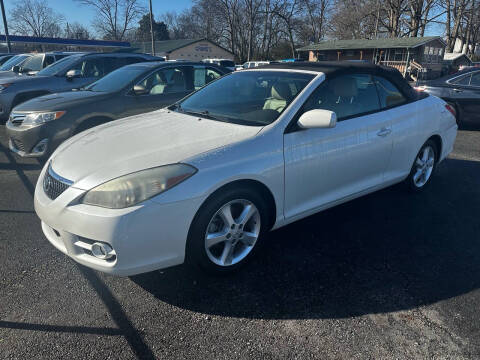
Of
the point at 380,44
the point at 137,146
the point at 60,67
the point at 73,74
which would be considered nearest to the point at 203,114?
the point at 137,146

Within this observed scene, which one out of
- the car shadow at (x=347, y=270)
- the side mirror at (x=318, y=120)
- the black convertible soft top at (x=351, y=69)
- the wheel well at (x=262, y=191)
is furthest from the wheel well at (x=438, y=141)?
the wheel well at (x=262, y=191)

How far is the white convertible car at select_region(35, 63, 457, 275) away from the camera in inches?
94.0

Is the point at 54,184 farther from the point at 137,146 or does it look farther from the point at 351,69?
the point at 351,69

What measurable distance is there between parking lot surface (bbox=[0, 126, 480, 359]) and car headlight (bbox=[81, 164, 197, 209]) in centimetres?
76

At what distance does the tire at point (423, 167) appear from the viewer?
14.7 ft

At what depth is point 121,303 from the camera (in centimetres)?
257

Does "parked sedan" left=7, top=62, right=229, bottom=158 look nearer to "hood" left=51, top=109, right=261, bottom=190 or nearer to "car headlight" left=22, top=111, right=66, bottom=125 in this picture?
"car headlight" left=22, top=111, right=66, bottom=125

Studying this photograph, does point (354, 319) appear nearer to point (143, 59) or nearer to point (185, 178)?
point (185, 178)

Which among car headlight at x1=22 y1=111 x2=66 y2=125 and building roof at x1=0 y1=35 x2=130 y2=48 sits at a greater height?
building roof at x1=0 y1=35 x2=130 y2=48

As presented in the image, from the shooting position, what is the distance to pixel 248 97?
3631mm

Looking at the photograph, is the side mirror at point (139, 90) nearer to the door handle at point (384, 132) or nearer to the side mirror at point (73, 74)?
the side mirror at point (73, 74)

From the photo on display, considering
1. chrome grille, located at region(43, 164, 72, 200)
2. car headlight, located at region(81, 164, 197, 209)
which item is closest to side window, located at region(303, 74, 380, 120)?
car headlight, located at region(81, 164, 197, 209)

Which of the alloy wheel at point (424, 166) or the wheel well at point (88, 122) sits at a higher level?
the wheel well at point (88, 122)

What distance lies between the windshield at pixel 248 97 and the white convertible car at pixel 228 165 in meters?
0.02
